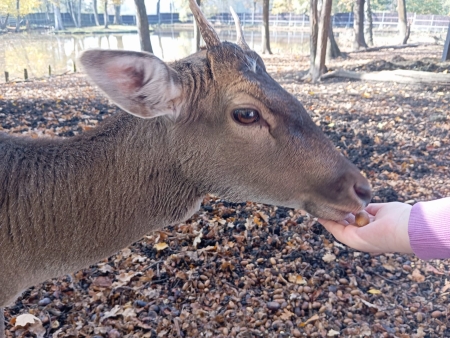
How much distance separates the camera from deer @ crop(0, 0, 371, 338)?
2.46 metres

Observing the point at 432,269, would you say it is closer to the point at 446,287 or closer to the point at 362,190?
the point at 446,287

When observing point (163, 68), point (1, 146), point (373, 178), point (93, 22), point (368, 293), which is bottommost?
point (368, 293)

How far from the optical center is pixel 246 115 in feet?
8.10

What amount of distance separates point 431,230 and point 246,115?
50.3 inches

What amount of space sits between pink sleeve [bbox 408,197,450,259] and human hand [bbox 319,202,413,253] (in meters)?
0.05

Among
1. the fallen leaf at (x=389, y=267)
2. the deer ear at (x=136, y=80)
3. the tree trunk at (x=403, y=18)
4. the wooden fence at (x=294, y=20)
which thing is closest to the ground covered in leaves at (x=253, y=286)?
the fallen leaf at (x=389, y=267)

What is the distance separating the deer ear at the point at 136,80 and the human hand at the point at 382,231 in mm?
1270

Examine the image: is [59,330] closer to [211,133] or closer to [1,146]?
[1,146]

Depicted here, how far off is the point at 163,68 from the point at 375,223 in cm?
160

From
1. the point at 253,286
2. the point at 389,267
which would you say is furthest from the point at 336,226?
the point at 389,267

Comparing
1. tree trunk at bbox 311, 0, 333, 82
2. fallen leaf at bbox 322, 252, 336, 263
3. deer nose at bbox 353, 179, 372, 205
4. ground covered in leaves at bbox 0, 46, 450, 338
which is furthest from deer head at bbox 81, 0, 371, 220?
tree trunk at bbox 311, 0, 333, 82

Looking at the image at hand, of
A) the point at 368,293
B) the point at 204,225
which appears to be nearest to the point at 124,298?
the point at 204,225

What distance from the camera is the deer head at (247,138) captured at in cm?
247

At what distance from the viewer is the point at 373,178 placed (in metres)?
5.99
